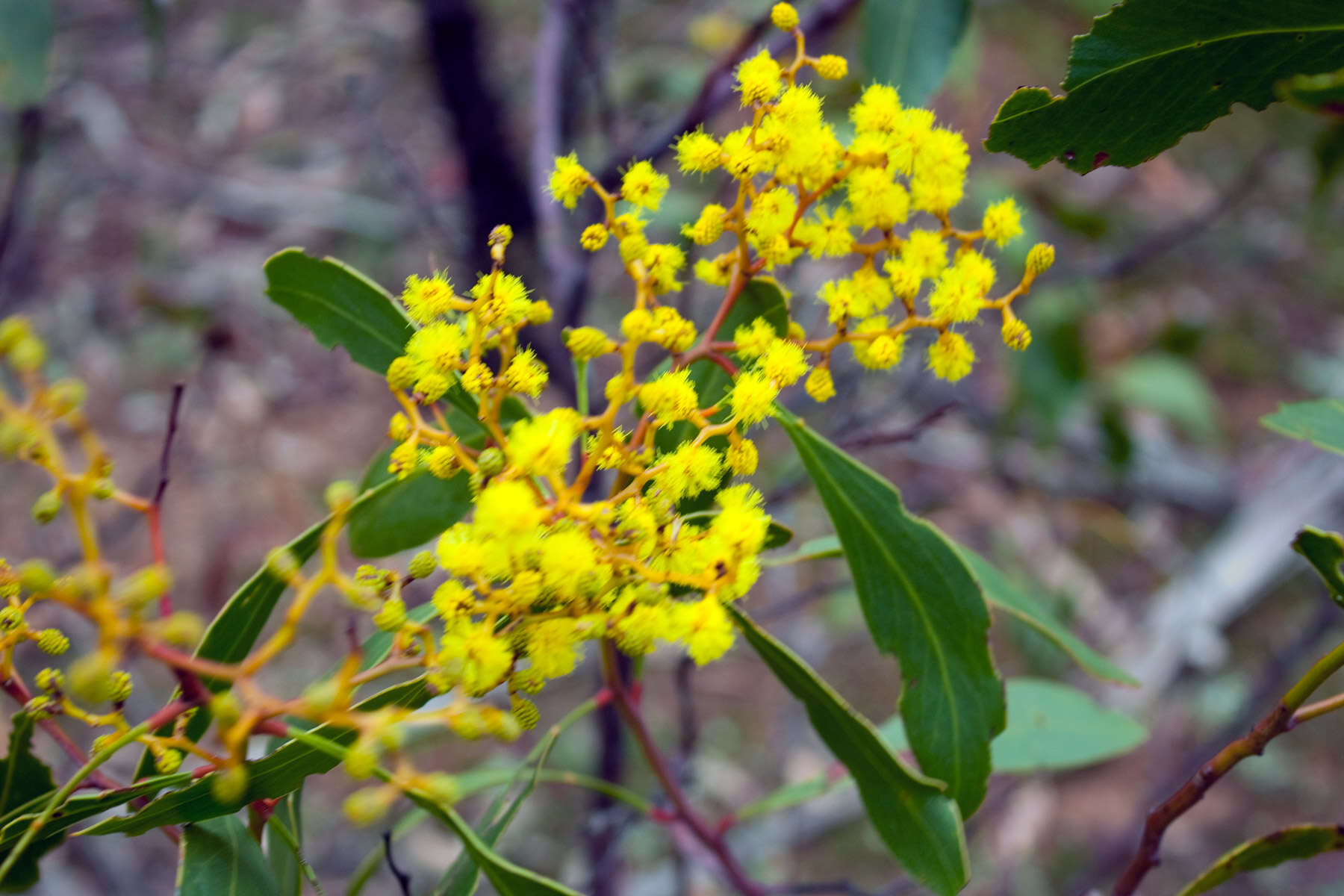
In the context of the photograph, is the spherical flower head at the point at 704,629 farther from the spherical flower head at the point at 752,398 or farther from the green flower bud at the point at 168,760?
the green flower bud at the point at 168,760

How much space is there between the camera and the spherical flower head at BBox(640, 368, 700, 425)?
2.01 feet

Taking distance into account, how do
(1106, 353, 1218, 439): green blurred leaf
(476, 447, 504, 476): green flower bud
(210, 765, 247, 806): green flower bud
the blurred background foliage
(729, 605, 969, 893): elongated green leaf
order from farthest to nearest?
(1106, 353, 1218, 439): green blurred leaf, the blurred background foliage, (729, 605, 969, 893): elongated green leaf, (476, 447, 504, 476): green flower bud, (210, 765, 247, 806): green flower bud

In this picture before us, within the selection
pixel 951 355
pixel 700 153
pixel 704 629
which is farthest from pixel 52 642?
pixel 951 355

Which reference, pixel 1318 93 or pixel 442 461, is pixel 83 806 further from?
pixel 1318 93

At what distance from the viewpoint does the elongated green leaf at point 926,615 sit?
0.74 m

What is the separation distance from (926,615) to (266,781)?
19.4 inches

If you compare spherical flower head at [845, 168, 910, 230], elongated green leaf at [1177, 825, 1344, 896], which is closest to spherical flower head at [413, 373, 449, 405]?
spherical flower head at [845, 168, 910, 230]

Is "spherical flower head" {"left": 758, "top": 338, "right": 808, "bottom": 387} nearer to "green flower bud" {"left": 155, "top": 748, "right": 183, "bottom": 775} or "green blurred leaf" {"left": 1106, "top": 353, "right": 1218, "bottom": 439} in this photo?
"green flower bud" {"left": 155, "top": 748, "right": 183, "bottom": 775}

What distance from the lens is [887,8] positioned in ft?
3.97

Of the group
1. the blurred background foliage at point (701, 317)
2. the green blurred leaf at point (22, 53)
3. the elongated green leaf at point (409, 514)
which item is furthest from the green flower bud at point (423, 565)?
the green blurred leaf at point (22, 53)

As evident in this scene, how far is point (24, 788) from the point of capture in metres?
0.72

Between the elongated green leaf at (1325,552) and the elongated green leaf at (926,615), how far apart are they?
0.21 metres

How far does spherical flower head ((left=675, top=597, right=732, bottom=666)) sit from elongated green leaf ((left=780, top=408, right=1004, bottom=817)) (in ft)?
0.71

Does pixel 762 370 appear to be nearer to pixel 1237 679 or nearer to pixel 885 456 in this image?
pixel 885 456
